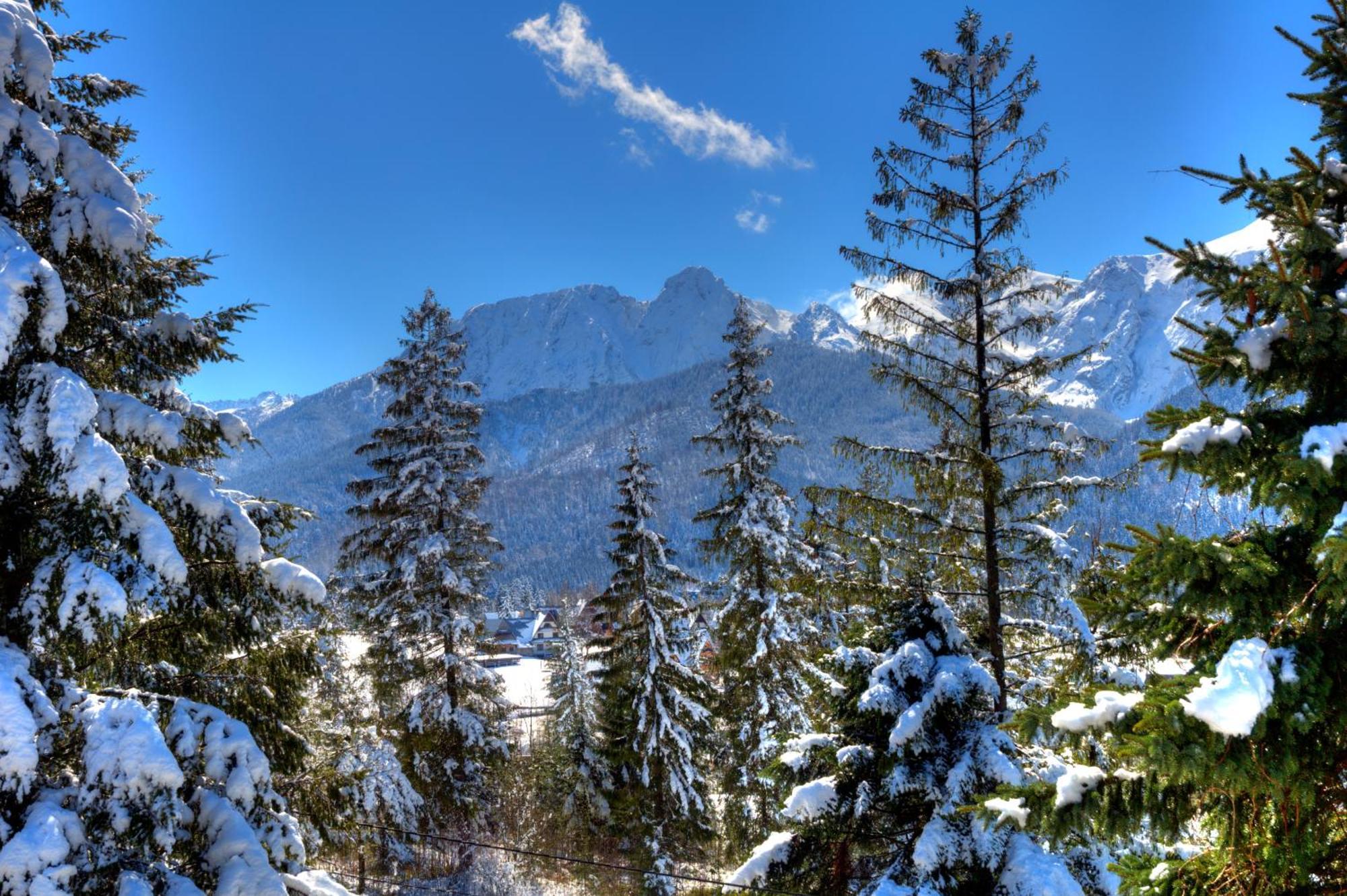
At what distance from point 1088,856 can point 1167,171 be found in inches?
250

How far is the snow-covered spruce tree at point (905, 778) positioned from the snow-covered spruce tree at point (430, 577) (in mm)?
9439

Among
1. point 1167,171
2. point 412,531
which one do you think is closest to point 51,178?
point 1167,171

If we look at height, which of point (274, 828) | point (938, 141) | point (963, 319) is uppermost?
point (938, 141)

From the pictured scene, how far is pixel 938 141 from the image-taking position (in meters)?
8.55

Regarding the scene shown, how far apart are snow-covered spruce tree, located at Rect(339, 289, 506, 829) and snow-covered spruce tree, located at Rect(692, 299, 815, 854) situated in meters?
5.43

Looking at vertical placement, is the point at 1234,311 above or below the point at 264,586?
above

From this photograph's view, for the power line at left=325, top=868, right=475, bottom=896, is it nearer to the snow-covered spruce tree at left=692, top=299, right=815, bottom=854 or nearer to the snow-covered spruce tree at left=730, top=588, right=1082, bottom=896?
the snow-covered spruce tree at left=692, top=299, right=815, bottom=854

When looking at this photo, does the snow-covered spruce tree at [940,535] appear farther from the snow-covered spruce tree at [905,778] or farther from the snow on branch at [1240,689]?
the snow on branch at [1240,689]

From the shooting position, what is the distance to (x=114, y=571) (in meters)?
4.96

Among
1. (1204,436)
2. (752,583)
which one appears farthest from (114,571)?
(752,583)

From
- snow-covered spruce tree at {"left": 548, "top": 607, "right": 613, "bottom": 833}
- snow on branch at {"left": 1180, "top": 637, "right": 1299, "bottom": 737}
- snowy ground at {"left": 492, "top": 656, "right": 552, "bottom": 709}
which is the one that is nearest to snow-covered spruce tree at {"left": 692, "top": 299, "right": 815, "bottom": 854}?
snow-covered spruce tree at {"left": 548, "top": 607, "right": 613, "bottom": 833}

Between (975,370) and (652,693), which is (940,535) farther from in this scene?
(652,693)

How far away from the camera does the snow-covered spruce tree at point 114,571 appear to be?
4.30 metres

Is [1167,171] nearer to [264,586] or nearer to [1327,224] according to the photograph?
[1327,224]
